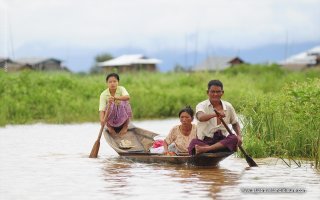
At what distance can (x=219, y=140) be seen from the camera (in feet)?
36.8

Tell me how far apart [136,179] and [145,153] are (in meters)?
2.20

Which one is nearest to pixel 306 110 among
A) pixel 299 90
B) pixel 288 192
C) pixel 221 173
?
pixel 299 90

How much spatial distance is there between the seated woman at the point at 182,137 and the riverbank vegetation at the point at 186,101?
3.36 ft

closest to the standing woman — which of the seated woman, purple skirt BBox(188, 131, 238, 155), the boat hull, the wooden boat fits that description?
the wooden boat

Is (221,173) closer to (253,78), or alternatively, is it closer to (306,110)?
(306,110)

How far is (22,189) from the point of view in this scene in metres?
9.84

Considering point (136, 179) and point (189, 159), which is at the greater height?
point (189, 159)

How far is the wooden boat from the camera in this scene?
1139 centimetres

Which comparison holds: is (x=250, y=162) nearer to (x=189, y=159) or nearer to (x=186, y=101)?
(x=189, y=159)

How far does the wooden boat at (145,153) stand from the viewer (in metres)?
11.4

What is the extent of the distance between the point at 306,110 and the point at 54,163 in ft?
12.7

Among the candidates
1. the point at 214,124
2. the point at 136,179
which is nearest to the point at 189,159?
the point at 214,124

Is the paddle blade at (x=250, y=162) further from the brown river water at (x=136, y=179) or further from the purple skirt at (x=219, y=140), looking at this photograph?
the purple skirt at (x=219, y=140)

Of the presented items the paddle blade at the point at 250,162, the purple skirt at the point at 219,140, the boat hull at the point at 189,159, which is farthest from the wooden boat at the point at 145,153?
the paddle blade at the point at 250,162
